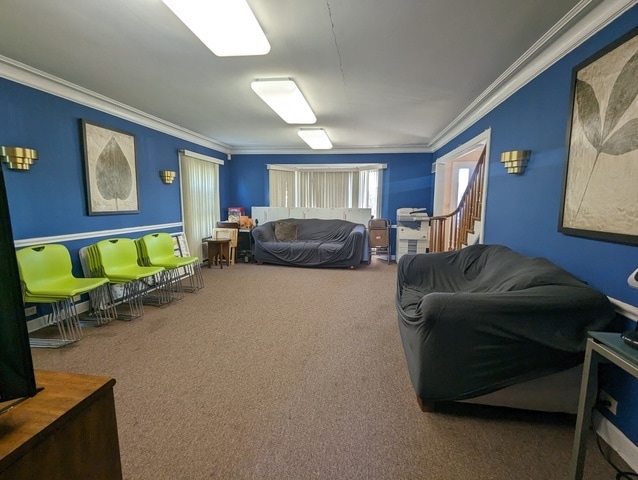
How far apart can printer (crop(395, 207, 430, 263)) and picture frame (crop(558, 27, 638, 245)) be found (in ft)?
12.4

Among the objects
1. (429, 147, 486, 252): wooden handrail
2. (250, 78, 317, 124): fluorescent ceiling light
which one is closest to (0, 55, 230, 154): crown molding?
(250, 78, 317, 124): fluorescent ceiling light

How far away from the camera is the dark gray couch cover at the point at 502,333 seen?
151cm

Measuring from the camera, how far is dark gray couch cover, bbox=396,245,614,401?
4.96ft

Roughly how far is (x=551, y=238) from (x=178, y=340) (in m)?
3.13

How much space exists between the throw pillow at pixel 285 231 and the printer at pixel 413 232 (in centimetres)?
215

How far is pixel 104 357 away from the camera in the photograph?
2387 mm

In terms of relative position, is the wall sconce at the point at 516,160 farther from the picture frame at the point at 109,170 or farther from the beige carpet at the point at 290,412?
the picture frame at the point at 109,170

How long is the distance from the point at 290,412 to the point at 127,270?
2629 mm

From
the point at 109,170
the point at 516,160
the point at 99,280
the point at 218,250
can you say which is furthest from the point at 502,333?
the point at 218,250

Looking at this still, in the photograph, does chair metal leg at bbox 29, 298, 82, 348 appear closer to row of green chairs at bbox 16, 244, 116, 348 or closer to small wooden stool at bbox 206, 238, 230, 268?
row of green chairs at bbox 16, 244, 116, 348

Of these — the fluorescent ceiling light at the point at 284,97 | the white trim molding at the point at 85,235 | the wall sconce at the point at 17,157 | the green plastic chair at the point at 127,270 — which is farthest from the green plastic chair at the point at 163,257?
the fluorescent ceiling light at the point at 284,97

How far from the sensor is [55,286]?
2.67 metres

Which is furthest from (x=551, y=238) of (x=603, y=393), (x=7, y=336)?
(x=7, y=336)

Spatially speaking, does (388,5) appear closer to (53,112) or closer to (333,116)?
(333,116)
